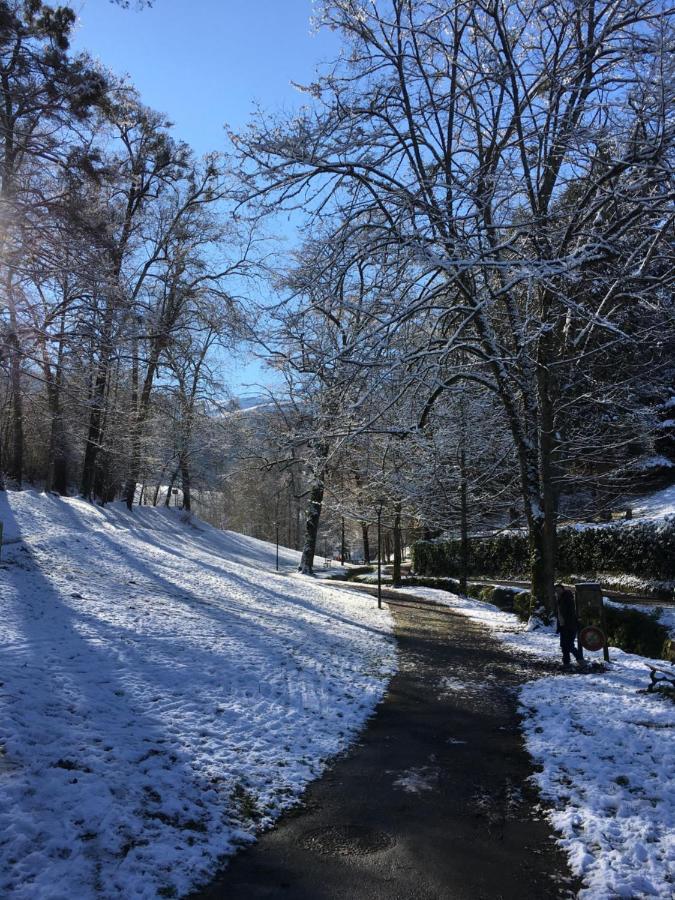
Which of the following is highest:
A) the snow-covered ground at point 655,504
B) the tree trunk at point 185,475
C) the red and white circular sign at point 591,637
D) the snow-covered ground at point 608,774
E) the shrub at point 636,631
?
the tree trunk at point 185,475

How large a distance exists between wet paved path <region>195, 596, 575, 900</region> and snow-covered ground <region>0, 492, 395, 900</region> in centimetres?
30

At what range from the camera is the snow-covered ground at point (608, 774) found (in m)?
3.80

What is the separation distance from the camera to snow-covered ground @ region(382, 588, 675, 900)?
3801mm

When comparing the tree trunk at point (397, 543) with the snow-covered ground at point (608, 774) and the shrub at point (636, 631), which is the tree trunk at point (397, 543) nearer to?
the shrub at point (636, 631)

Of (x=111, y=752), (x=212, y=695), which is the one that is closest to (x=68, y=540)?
(x=212, y=695)

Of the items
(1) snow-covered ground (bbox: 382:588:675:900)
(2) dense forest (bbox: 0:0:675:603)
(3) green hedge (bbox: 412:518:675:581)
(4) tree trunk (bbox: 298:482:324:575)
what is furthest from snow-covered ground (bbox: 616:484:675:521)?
(1) snow-covered ground (bbox: 382:588:675:900)

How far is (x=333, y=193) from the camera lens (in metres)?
9.04

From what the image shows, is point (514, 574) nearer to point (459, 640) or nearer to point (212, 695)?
point (459, 640)

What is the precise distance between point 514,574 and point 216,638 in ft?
74.7

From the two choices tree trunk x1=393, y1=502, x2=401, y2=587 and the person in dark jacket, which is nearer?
the person in dark jacket

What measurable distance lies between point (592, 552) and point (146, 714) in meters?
21.7

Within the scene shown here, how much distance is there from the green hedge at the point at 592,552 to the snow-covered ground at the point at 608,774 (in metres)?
12.8

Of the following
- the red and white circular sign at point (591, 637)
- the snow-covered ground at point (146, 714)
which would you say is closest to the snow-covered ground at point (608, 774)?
the red and white circular sign at point (591, 637)

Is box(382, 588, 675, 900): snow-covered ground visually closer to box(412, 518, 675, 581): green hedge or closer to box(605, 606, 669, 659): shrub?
box(605, 606, 669, 659): shrub
